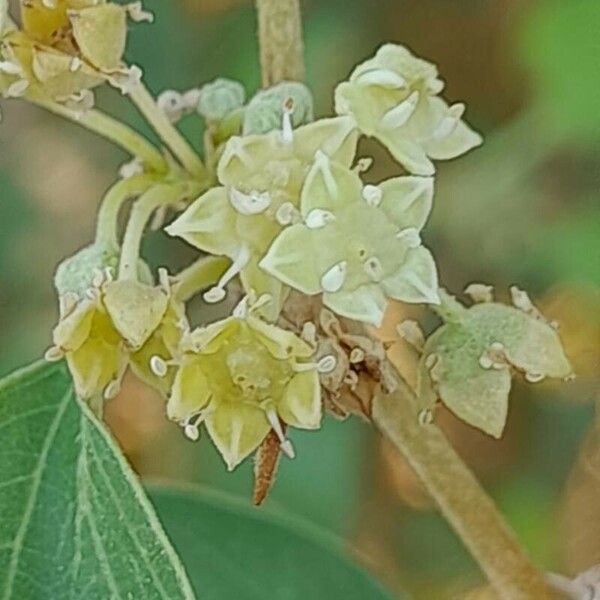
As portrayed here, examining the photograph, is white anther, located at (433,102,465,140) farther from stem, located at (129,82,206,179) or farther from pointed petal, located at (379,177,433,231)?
stem, located at (129,82,206,179)

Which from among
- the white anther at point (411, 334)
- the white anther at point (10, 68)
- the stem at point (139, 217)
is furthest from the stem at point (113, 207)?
the white anther at point (411, 334)

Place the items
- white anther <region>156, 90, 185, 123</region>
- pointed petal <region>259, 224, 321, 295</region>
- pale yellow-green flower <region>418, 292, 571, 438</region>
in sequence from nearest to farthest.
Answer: pointed petal <region>259, 224, 321, 295</region>
pale yellow-green flower <region>418, 292, 571, 438</region>
white anther <region>156, 90, 185, 123</region>

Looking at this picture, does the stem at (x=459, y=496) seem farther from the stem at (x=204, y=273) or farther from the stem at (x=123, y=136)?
the stem at (x=123, y=136)

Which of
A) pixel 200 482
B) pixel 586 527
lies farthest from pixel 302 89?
pixel 200 482

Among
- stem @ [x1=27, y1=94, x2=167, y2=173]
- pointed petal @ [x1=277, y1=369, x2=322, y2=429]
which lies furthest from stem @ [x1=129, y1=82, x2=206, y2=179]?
pointed petal @ [x1=277, y1=369, x2=322, y2=429]

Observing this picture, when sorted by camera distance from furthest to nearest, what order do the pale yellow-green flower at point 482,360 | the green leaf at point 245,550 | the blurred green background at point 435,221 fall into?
1. the blurred green background at point 435,221
2. the green leaf at point 245,550
3. the pale yellow-green flower at point 482,360
